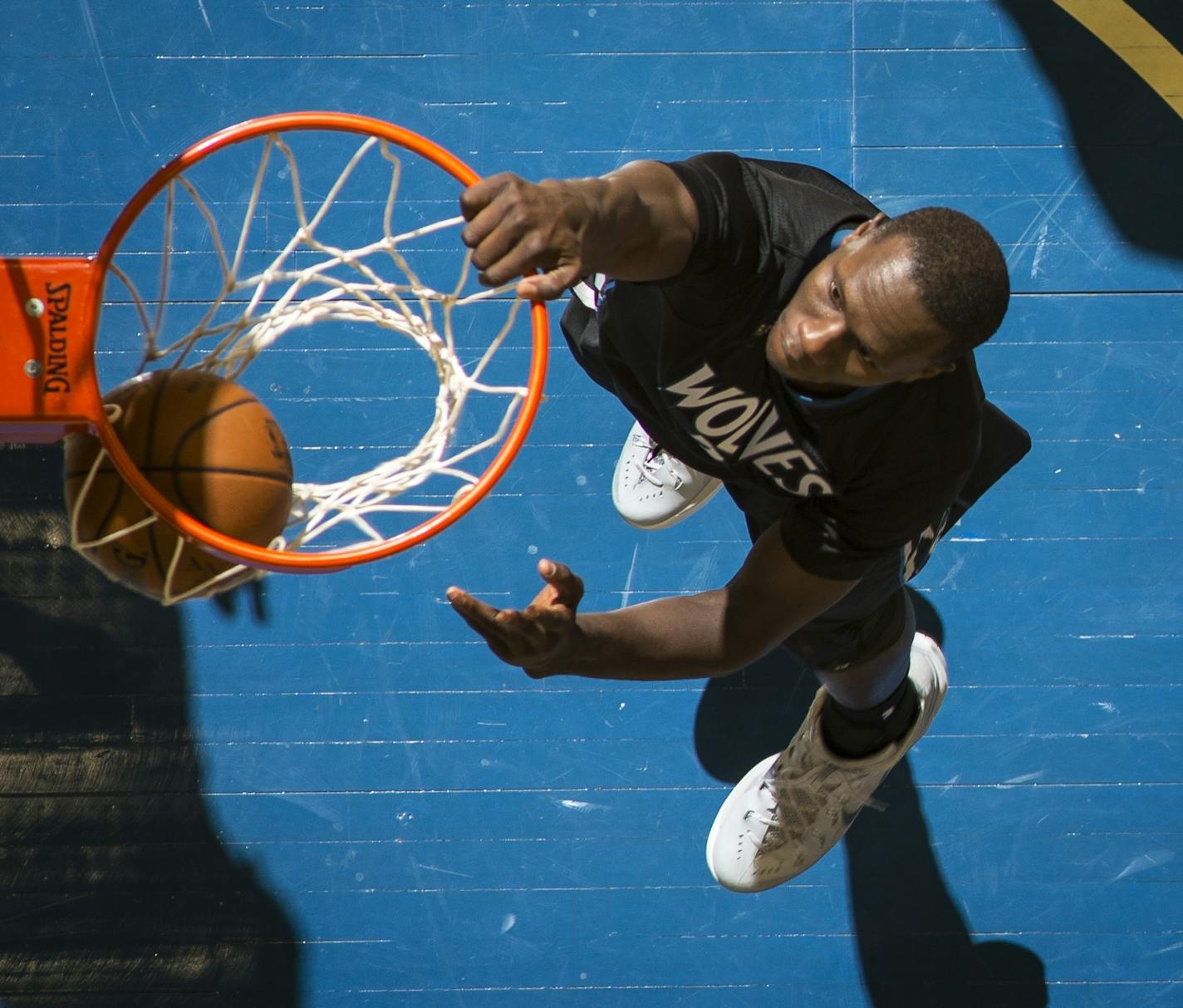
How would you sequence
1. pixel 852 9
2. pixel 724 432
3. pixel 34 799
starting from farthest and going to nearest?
pixel 852 9 < pixel 34 799 < pixel 724 432

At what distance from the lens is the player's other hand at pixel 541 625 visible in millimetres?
1685

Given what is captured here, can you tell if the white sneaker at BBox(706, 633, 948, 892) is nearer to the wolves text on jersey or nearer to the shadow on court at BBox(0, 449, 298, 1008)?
the wolves text on jersey

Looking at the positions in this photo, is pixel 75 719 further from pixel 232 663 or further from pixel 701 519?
pixel 701 519

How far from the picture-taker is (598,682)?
2.95 m

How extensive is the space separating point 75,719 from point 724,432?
179cm

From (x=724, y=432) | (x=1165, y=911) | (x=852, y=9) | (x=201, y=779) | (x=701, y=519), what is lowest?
(x=1165, y=911)

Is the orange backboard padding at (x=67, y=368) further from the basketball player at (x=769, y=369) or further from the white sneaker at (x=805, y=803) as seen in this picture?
the white sneaker at (x=805, y=803)

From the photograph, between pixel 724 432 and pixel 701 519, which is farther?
pixel 701 519

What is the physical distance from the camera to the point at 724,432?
6.78 ft

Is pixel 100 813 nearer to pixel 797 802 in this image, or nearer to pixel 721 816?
pixel 721 816

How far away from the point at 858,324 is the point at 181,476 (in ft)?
3.36

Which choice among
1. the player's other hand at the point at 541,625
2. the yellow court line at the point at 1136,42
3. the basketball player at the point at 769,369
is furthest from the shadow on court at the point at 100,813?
the yellow court line at the point at 1136,42

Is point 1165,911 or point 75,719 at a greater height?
point 75,719

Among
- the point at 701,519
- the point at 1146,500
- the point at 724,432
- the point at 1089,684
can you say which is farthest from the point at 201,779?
the point at 1146,500
